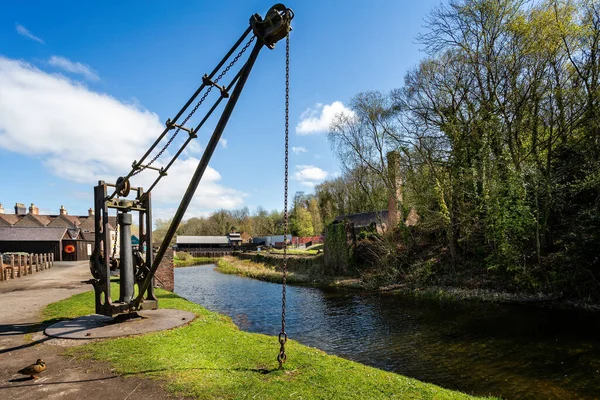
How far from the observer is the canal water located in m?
7.96

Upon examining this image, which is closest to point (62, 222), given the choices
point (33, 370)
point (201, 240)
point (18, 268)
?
point (201, 240)

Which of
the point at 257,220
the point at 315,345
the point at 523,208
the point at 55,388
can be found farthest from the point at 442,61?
the point at 257,220

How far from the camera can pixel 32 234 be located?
37344 millimetres

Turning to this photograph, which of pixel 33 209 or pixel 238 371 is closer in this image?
pixel 238 371

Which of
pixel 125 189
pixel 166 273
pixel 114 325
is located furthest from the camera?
pixel 166 273

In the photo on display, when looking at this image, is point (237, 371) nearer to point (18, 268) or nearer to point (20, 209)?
point (18, 268)

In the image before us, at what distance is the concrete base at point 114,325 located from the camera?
7188 mm

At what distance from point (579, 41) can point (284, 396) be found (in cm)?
2068

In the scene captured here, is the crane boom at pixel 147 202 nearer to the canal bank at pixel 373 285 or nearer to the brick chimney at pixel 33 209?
the canal bank at pixel 373 285

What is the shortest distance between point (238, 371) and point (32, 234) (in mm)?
41328

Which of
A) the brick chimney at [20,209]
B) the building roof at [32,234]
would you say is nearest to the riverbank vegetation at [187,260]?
the building roof at [32,234]

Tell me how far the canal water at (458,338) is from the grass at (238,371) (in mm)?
2928

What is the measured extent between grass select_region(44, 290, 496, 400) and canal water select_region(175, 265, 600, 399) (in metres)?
2.93

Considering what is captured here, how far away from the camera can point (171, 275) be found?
60.6 feet
